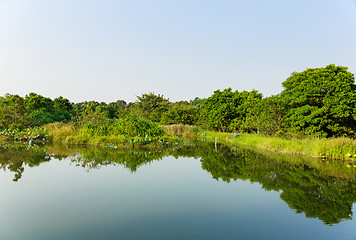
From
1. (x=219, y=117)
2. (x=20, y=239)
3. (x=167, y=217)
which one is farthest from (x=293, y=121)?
(x=20, y=239)

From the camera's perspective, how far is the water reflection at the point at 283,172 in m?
6.63

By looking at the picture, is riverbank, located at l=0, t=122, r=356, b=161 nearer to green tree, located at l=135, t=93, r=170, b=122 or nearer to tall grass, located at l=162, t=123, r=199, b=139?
tall grass, located at l=162, t=123, r=199, b=139

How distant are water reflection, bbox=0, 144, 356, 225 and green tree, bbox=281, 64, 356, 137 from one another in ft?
15.8

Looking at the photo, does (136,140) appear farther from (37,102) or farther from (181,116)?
(37,102)

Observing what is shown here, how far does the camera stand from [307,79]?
62.5ft

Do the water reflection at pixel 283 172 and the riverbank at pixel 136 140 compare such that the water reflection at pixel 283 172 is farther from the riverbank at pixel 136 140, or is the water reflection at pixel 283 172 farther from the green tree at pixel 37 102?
the green tree at pixel 37 102

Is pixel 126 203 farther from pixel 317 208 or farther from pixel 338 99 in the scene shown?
pixel 338 99

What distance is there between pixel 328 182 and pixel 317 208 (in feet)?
10.1

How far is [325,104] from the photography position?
16.0m

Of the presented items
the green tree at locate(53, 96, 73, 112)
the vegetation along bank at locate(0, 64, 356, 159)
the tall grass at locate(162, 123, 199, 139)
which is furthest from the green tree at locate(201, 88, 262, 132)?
the green tree at locate(53, 96, 73, 112)

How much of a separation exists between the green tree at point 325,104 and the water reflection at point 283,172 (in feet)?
15.8

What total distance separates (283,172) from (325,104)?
889 centimetres

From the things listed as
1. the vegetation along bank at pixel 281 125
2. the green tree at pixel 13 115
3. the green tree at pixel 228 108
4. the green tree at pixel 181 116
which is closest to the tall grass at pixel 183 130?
the vegetation along bank at pixel 281 125

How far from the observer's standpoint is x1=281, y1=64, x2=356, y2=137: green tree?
1575cm
